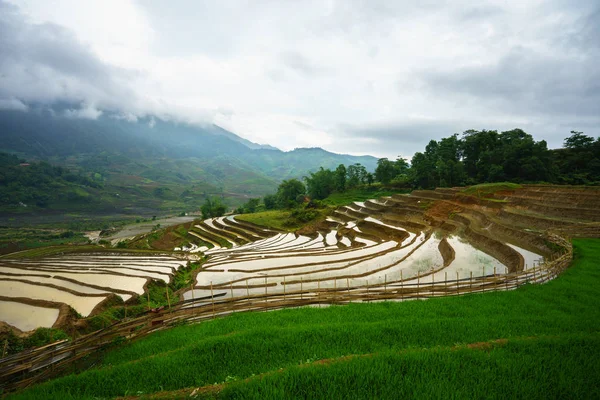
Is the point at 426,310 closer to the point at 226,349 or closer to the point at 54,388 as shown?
the point at 226,349

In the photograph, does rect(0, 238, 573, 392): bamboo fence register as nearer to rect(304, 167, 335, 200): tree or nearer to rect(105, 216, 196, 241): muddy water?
rect(105, 216, 196, 241): muddy water

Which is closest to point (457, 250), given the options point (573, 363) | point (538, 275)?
point (538, 275)

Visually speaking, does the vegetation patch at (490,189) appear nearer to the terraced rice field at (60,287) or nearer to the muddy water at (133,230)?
the terraced rice field at (60,287)

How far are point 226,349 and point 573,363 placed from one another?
5.09 metres

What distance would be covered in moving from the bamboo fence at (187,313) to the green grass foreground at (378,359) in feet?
1.69

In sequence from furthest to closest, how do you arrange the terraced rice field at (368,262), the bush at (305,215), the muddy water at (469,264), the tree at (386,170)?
the tree at (386,170) → the bush at (305,215) → the muddy water at (469,264) → the terraced rice field at (368,262)

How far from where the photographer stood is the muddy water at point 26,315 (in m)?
8.15

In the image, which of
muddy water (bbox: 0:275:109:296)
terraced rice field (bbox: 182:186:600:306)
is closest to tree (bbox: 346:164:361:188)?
terraced rice field (bbox: 182:186:600:306)

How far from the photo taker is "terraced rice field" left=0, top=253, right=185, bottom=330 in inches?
357

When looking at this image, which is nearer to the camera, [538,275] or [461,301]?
[461,301]

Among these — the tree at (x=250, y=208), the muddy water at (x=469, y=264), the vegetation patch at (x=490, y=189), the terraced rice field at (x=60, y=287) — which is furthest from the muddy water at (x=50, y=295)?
the tree at (x=250, y=208)

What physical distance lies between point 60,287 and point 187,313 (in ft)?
26.8

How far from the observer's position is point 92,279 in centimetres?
1300

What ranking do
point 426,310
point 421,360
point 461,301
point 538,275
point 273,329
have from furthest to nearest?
point 538,275 → point 461,301 → point 426,310 → point 273,329 → point 421,360
